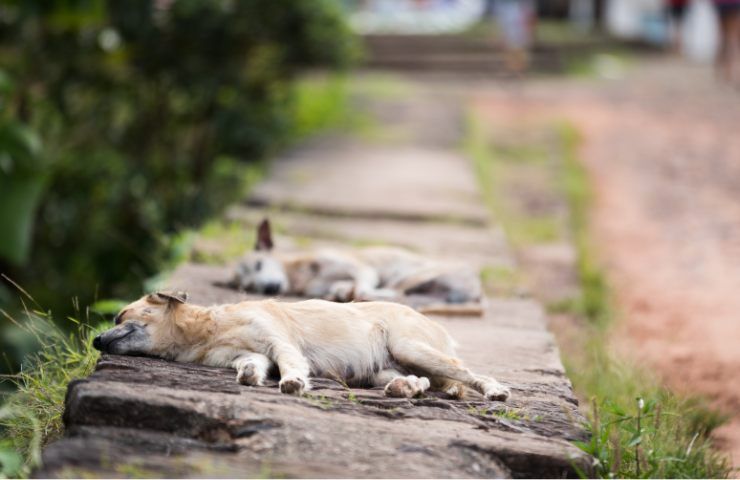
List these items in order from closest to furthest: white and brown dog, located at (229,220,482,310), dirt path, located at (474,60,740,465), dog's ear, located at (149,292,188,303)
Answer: dog's ear, located at (149,292,188,303) → white and brown dog, located at (229,220,482,310) → dirt path, located at (474,60,740,465)

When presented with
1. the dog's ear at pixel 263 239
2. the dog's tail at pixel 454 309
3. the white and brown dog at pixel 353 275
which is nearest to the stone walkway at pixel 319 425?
the dog's tail at pixel 454 309

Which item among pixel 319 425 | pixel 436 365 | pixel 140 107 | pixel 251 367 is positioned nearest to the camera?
pixel 319 425

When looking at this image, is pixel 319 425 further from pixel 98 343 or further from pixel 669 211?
pixel 669 211

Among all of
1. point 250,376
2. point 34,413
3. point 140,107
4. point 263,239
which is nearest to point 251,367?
point 250,376

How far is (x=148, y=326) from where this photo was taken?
11.8 feet

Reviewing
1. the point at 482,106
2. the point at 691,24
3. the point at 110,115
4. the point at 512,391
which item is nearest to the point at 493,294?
the point at 512,391

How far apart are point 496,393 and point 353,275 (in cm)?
196

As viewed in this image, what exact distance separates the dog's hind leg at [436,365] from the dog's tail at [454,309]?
1.25 meters

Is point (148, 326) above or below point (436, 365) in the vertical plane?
above

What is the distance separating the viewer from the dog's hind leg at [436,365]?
3.57 meters

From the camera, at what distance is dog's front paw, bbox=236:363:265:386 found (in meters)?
3.37

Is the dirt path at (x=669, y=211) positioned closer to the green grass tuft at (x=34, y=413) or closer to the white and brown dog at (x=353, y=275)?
the white and brown dog at (x=353, y=275)

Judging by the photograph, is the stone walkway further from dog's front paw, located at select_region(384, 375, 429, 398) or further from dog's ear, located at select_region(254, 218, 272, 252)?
dog's ear, located at select_region(254, 218, 272, 252)

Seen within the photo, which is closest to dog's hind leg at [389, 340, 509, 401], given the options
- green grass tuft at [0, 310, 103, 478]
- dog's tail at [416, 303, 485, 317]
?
green grass tuft at [0, 310, 103, 478]
